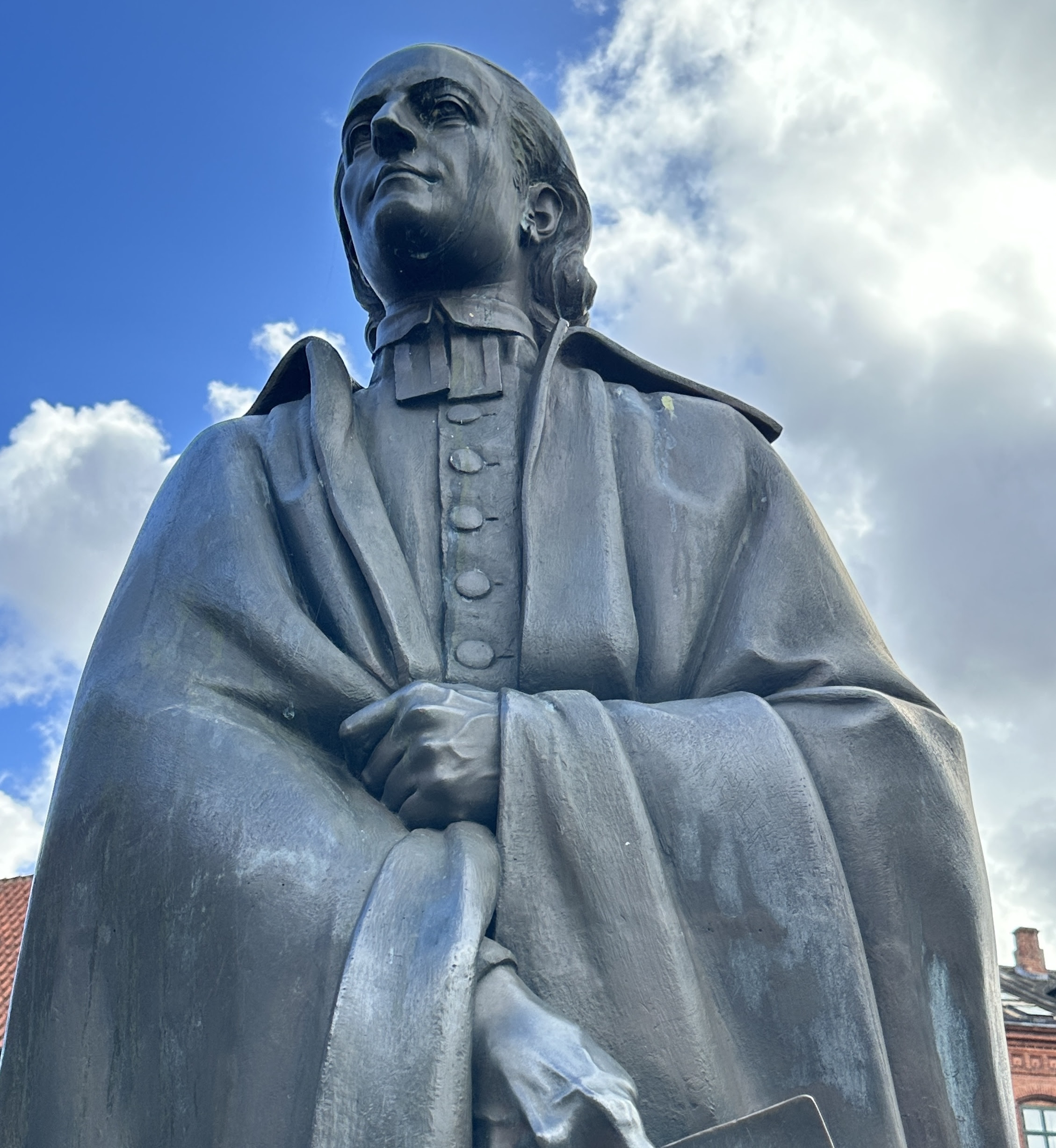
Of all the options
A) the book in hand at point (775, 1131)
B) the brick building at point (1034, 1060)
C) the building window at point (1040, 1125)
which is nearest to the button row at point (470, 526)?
the book in hand at point (775, 1131)

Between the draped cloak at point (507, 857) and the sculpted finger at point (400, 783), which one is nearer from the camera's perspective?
the draped cloak at point (507, 857)

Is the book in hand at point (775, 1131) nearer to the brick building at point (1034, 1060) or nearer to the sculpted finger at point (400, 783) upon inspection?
the sculpted finger at point (400, 783)

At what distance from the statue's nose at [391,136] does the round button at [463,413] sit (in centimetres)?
78

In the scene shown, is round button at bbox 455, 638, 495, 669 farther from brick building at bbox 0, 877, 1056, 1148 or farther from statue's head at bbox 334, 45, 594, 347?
brick building at bbox 0, 877, 1056, 1148

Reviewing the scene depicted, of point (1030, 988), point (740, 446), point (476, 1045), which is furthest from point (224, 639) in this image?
point (1030, 988)

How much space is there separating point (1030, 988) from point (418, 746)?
28865 mm

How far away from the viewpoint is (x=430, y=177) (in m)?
4.38

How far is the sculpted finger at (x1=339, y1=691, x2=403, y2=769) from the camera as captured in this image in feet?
11.4

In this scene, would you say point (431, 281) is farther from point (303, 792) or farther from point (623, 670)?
point (303, 792)

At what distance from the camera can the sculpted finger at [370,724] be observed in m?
3.48

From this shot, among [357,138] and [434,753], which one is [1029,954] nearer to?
[357,138]

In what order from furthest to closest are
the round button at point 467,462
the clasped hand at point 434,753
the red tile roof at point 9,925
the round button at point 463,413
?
the red tile roof at point 9,925 → the round button at point 463,413 → the round button at point 467,462 → the clasped hand at point 434,753

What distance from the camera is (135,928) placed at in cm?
329

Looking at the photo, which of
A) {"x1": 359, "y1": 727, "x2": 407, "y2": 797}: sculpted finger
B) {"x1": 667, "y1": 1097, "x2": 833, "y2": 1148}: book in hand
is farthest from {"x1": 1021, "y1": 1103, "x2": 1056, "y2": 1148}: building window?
{"x1": 667, "y1": 1097, "x2": 833, "y2": 1148}: book in hand
